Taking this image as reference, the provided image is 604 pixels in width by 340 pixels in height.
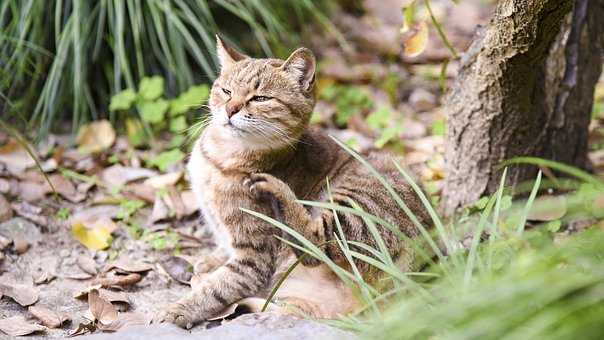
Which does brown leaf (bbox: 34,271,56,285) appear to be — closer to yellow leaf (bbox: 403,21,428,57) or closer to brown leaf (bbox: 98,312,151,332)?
brown leaf (bbox: 98,312,151,332)

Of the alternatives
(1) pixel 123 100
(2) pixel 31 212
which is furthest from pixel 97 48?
(2) pixel 31 212

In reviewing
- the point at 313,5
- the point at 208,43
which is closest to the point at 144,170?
the point at 208,43

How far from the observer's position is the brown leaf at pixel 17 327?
8.65 feet

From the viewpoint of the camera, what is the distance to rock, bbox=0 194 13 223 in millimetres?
3518

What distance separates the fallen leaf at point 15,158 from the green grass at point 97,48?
0.15 m

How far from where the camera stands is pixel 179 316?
2797 millimetres

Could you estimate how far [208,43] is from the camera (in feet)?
14.1

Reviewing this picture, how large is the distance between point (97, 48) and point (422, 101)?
207cm

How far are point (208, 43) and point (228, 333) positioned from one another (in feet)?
7.36

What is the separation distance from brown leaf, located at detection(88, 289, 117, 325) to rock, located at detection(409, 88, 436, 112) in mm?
2668

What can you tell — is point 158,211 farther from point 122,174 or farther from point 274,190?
point 274,190

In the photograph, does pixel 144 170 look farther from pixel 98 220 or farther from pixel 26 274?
pixel 26 274

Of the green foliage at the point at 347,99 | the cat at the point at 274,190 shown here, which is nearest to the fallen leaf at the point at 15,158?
the cat at the point at 274,190

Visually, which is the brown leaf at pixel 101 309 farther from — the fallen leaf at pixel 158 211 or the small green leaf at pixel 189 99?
the small green leaf at pixel 189 99
